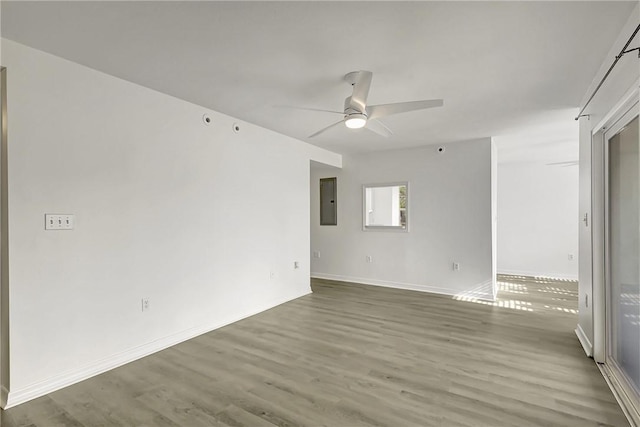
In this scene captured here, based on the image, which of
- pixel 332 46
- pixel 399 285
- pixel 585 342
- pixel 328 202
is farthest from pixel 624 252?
pixel 328 202

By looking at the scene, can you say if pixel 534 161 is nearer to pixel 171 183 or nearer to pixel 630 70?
pixel 630 70

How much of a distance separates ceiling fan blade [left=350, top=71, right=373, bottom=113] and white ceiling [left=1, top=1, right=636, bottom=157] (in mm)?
89

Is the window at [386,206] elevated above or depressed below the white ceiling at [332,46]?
below

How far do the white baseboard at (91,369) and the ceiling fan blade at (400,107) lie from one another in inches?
111

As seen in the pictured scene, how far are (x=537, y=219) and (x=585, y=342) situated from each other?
4.38 metres

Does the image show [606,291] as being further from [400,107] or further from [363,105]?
[363,105]

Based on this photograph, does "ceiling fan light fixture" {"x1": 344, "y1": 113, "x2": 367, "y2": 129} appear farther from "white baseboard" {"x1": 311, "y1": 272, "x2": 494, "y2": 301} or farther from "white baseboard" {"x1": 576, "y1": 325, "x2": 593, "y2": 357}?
"white baseboard" {"x1": 311, "y1": 272, "x2": 494, "y2": 301}

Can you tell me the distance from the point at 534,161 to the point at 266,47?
6425 millimetres

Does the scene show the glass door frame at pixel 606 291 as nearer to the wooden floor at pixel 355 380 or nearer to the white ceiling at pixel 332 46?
the wooden floor at pixel 355 380

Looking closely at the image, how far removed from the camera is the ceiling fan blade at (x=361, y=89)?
244 cm

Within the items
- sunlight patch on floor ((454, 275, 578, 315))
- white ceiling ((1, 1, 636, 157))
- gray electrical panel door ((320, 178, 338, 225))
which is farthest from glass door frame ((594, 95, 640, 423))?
gray electrical panel door ((320, 178, 338, 225))

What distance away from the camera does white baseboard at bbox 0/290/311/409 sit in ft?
7.00

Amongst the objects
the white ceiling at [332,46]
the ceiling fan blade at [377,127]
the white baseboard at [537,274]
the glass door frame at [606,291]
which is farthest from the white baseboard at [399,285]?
the ceiling fan blade at [377,127]

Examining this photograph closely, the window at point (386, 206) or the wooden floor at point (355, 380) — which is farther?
the window at point (386, 206)
